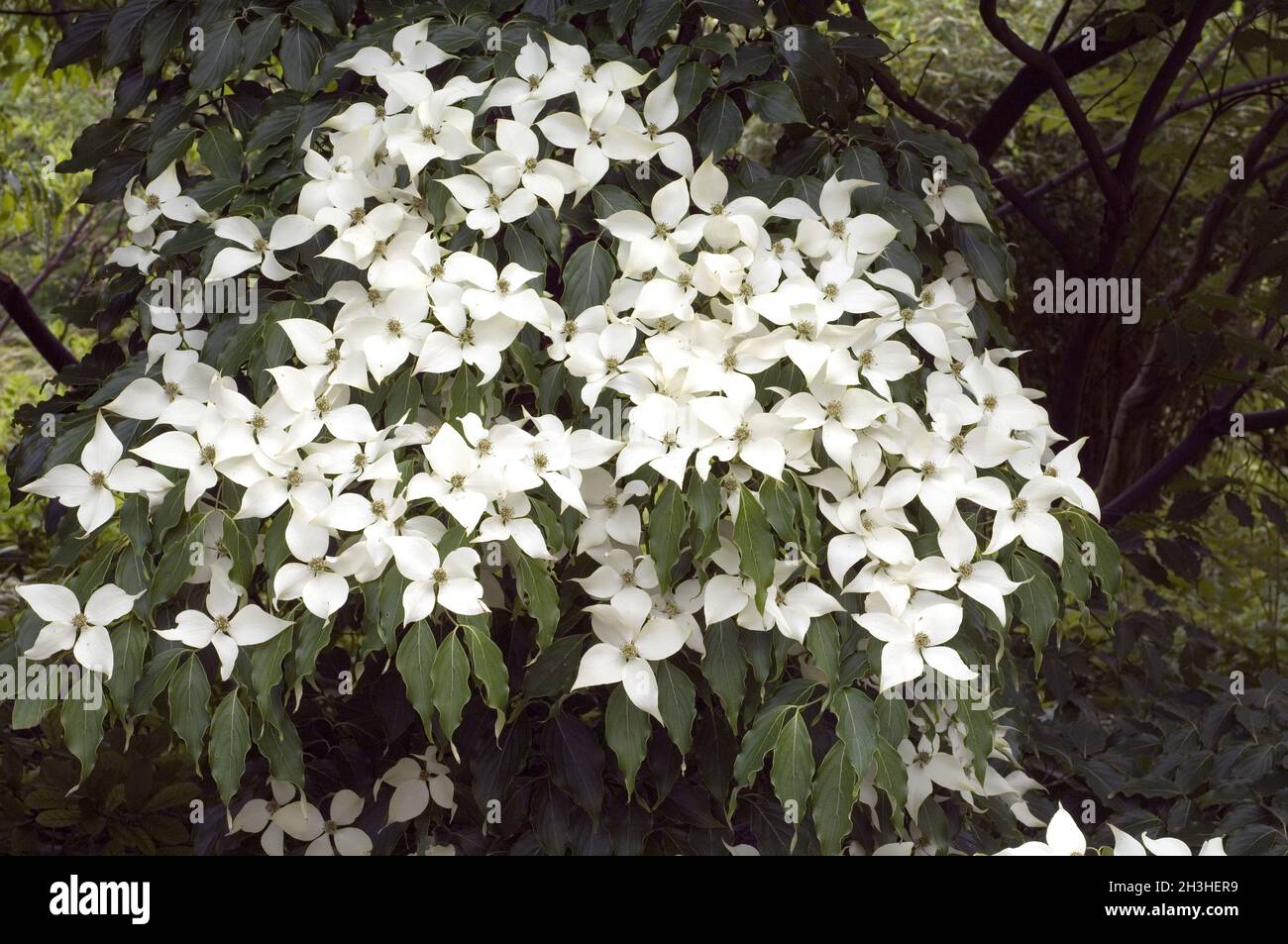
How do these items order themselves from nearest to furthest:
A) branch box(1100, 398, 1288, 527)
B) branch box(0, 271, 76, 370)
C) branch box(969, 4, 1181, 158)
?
branch box(969, 4, 1181, 158) → branch box(0, 271, 76, 370) → branch box(1100, 398, 1288, 527)

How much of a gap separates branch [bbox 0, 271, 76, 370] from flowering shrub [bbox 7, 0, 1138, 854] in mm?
989

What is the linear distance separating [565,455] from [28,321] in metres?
1.86

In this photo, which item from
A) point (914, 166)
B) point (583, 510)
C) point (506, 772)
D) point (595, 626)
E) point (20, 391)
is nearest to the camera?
point (583, 510)

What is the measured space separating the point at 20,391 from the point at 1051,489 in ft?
18.9

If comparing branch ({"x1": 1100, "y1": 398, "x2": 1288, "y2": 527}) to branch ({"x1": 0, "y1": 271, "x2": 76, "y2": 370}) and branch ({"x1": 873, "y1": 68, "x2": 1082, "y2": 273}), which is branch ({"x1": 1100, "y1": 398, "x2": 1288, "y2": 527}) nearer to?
branch ({"x1": 873, "y1": 68, "x2": 1082, "y2": 273})

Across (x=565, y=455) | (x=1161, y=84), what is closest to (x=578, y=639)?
(x=565, y=455)

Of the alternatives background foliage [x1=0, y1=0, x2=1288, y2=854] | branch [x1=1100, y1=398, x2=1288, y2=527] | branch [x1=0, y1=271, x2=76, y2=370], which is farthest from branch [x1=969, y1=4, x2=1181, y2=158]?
branch [x1=0, y1=271, x2=76, y2=370]

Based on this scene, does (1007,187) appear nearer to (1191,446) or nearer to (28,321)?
(1191,446)

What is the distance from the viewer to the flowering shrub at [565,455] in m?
1.41

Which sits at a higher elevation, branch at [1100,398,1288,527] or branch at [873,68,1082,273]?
branch at [873,68,1082,273]

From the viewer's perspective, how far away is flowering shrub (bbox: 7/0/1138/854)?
4.61ft

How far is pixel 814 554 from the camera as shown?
145 cm
